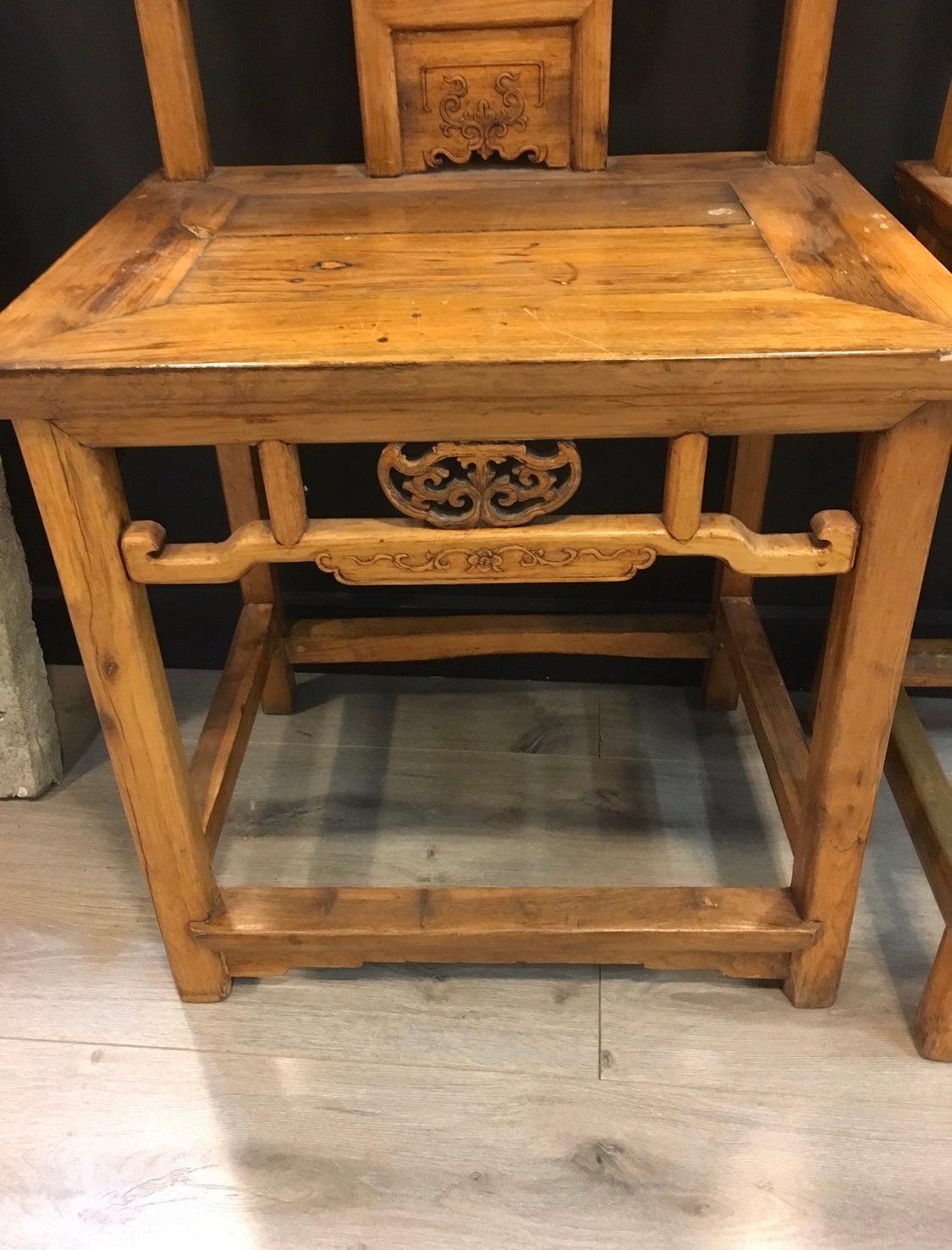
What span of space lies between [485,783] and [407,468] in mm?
606

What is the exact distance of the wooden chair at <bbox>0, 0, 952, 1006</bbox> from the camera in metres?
0.67

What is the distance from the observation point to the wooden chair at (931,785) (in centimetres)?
90

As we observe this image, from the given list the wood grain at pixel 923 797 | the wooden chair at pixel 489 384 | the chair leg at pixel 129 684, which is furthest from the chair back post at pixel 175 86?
the wood grain at pixel 923 797

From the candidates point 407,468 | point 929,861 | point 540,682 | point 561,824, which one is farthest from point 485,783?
point 407,468

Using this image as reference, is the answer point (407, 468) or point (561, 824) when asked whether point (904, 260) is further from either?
point (561, 824)

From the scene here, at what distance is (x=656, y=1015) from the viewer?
38.4 inches

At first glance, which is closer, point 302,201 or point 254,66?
point 302,201

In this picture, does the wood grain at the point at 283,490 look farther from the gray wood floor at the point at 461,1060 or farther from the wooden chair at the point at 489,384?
the gray wood floor at the point at 461,1060

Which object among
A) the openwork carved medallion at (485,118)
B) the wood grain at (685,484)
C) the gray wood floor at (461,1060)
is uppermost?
the openwork carved medallion at (485,118)

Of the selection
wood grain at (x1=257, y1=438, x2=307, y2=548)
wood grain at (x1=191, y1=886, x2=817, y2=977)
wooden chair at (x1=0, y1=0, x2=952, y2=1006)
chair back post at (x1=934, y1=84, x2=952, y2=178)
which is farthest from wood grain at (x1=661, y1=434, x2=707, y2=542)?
chair back post at (x1=934, y1=84, x2=952, y2=178)

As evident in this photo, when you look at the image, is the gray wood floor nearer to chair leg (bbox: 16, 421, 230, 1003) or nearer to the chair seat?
chair leg (bbox: 16, 421, 230, 1003)

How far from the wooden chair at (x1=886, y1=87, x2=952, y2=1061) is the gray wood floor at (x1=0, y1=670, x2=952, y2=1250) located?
0.06 meters

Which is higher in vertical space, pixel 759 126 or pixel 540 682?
pixel 759 126

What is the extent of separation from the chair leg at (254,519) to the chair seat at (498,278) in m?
0.29
